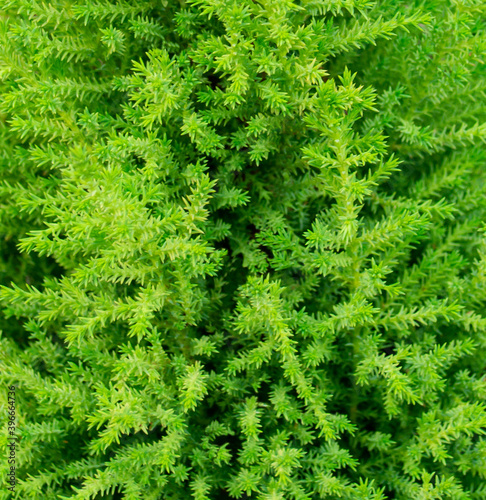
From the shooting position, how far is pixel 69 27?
1.16 metres

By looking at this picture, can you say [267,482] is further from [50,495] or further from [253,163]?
[253,163]

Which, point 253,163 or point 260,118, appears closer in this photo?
point 260,118

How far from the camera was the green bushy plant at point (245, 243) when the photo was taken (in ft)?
3.35

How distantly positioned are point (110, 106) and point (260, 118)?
1.19ft

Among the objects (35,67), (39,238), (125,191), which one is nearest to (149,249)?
(125,191)

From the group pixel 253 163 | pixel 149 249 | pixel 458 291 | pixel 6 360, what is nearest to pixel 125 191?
pixel 149 249

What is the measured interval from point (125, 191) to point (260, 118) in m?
0.31

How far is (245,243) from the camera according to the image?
118 centimetres

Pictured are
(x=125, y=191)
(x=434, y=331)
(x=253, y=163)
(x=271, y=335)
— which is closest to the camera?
(x=125, y=191)

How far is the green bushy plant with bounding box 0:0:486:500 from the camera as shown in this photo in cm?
102

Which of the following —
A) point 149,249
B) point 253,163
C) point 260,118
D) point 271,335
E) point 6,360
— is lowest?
point 6,360

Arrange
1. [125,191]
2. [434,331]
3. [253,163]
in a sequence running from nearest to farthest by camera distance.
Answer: [125,191] < [253,163] < [434,331]

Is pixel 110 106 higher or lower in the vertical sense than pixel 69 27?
lower

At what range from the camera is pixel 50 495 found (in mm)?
1166
